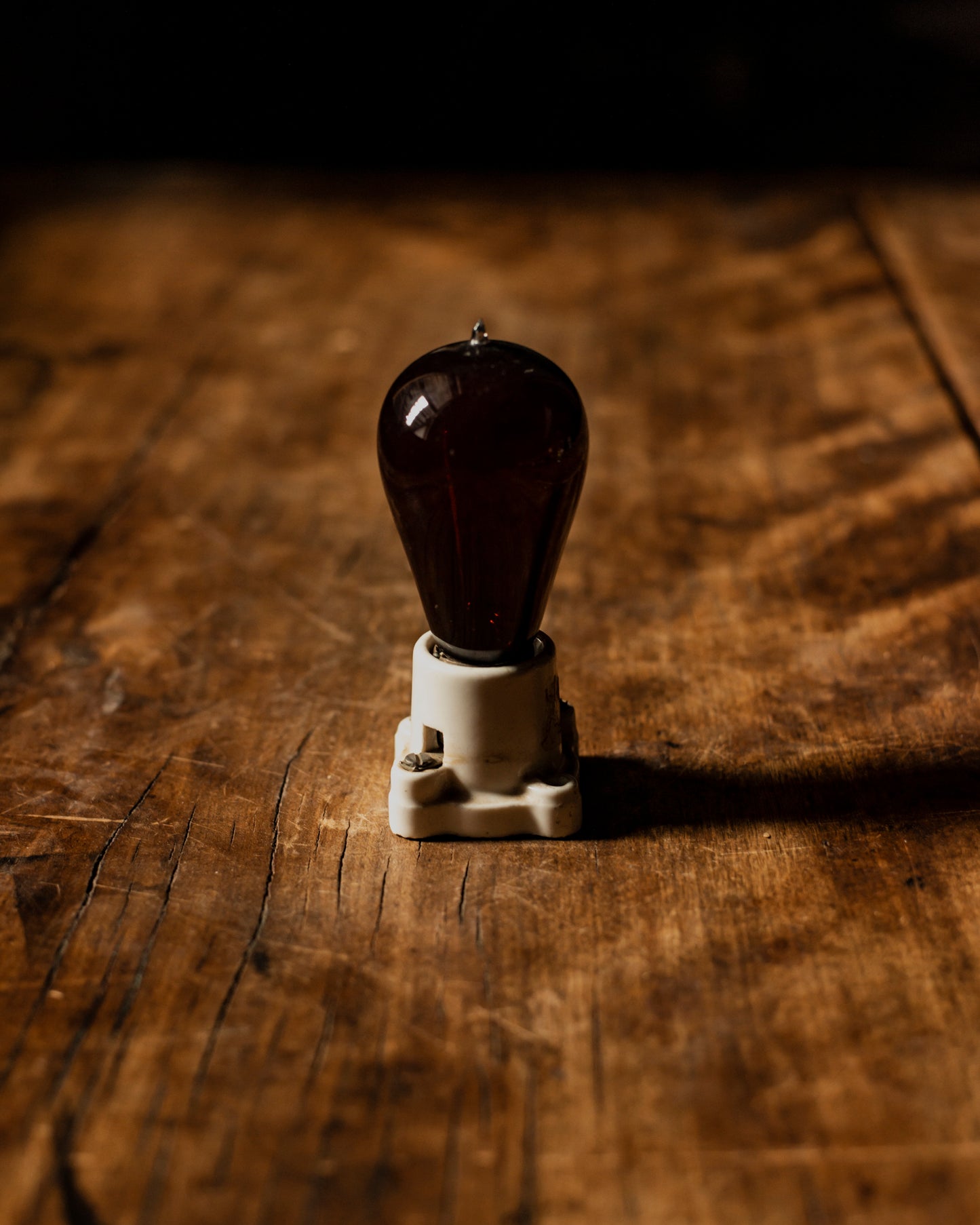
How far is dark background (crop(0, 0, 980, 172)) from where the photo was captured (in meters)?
2.32

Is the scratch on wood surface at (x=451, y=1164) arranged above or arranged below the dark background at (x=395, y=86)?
above

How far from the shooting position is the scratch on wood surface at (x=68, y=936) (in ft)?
1.65

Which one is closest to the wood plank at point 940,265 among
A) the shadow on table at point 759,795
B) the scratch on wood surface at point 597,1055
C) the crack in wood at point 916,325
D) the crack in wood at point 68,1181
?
the crack in wood at point 916,325

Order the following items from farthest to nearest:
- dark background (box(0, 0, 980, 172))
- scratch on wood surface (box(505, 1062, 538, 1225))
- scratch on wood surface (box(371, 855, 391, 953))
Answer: dark background (box(0, 0, 980, 172))
scratch on wood surface (box(371, 855, 391, 953))
scratch on wood surface (box(505, 1062, 538, 1225))

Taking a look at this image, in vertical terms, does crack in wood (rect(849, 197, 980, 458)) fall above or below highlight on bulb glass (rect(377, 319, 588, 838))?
below

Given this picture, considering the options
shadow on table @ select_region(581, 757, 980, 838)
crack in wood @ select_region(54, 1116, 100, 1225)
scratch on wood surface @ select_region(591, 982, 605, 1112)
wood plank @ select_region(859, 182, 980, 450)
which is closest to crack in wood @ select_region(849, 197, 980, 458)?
wood plank @ select_region(859, 182, 980, 450)

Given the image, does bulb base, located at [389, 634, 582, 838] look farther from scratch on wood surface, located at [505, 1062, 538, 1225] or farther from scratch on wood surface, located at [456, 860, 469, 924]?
scratch on wood surface, located at [505, 1062, 538, 1225]

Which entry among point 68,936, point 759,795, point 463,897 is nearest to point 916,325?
point 759,795

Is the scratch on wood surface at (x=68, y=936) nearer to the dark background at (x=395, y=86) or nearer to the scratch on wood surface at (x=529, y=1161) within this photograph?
the scratch on wood surface at (x=529, y=1161)

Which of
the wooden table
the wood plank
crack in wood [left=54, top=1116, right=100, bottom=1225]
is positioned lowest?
the wood plank

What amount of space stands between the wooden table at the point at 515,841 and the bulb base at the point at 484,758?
0.06ft

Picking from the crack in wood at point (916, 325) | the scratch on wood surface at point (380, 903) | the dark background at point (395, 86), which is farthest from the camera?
the dark background at point (395, 86)

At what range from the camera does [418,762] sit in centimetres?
62

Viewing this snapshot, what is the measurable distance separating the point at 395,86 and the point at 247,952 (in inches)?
82.9
